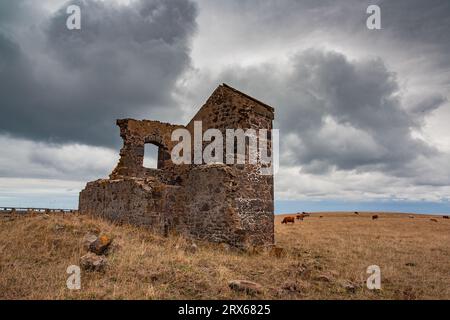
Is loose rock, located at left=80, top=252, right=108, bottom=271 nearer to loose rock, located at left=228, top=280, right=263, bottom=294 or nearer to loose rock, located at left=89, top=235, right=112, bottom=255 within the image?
loose rock, located at left=89, top=235, right=112, bottom=255

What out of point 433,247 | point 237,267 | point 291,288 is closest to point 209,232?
point 237,267

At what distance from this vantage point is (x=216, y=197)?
12461mm

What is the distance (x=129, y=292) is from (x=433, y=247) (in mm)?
15161

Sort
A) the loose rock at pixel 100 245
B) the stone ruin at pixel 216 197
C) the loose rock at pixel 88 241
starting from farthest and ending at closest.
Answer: the stone ruin at pixel 216 197 < the loose rock at pixel 88 241 < the loose rock at pixel 100 245

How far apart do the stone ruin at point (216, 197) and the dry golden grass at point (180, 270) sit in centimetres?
64

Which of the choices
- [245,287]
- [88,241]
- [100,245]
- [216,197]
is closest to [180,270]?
[245,287]

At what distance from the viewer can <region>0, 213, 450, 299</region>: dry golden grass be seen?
7.11m

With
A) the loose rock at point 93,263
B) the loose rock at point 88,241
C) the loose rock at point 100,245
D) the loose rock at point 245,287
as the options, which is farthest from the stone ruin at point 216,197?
the loose rock at point 93,263

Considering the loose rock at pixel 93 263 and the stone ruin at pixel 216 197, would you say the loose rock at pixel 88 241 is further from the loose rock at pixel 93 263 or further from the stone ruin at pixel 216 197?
the stone ruin at pixel 216 197

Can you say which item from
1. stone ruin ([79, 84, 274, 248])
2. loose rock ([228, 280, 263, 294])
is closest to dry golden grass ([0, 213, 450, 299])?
loose rock ([228, 280, 263, 294])

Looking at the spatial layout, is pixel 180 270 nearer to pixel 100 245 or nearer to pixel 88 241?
pixel 100 245

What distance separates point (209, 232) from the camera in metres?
12.5

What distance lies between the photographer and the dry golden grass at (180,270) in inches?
280
